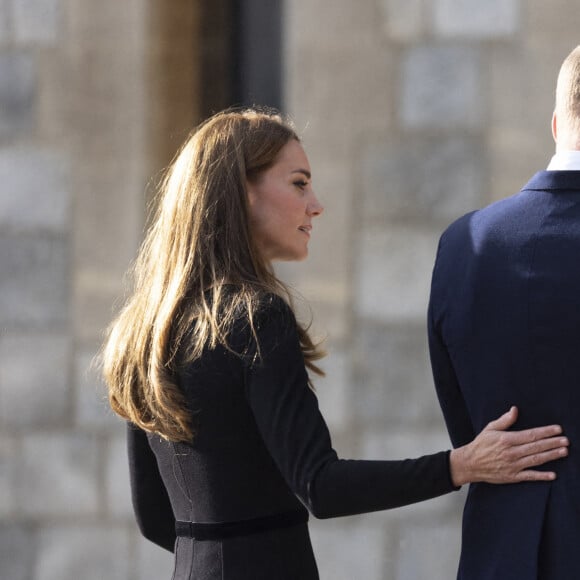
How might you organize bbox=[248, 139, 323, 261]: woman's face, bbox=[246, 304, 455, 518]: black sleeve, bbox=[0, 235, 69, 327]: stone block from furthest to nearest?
bbox=[0, 235, 69, 327]: stone block, bbox=[248, 139, 323, 261]: woman's face, bbox=[246, 304, 455, 518]: black sleeve

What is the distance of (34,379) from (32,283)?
1.17 ft

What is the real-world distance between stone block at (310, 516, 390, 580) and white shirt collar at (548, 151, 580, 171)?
251 centimetres

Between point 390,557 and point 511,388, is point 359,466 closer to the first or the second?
point 511,388

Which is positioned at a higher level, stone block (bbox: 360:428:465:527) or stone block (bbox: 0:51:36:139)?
stone block (bbox: 0:51:36:139)

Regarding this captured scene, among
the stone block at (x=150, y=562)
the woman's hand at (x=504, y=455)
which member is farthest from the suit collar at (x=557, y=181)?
the stone block at (x=150, y=562)

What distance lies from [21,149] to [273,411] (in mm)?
2783

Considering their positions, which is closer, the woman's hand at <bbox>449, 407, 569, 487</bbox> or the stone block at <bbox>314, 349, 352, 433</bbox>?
the woman's hand at <bbox>449, 407, 569, 487</bbox>

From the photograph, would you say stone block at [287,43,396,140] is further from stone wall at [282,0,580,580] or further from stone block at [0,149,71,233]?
stone block at [0,149,71,233]

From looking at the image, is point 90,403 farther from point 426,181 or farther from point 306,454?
point 306,454

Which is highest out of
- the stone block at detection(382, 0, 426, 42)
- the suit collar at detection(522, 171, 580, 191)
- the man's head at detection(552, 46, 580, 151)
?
the stone block at detection(382, 0, 426, 42)


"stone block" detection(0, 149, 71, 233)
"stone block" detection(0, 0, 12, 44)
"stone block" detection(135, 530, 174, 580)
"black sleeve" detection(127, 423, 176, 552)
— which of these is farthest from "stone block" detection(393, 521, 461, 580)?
"stone block" detection(0, 0, 12, 44)

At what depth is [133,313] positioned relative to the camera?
243 cm

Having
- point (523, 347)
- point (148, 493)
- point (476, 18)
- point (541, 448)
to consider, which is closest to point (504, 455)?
point (541, 448)

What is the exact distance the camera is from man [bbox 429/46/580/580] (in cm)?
217
